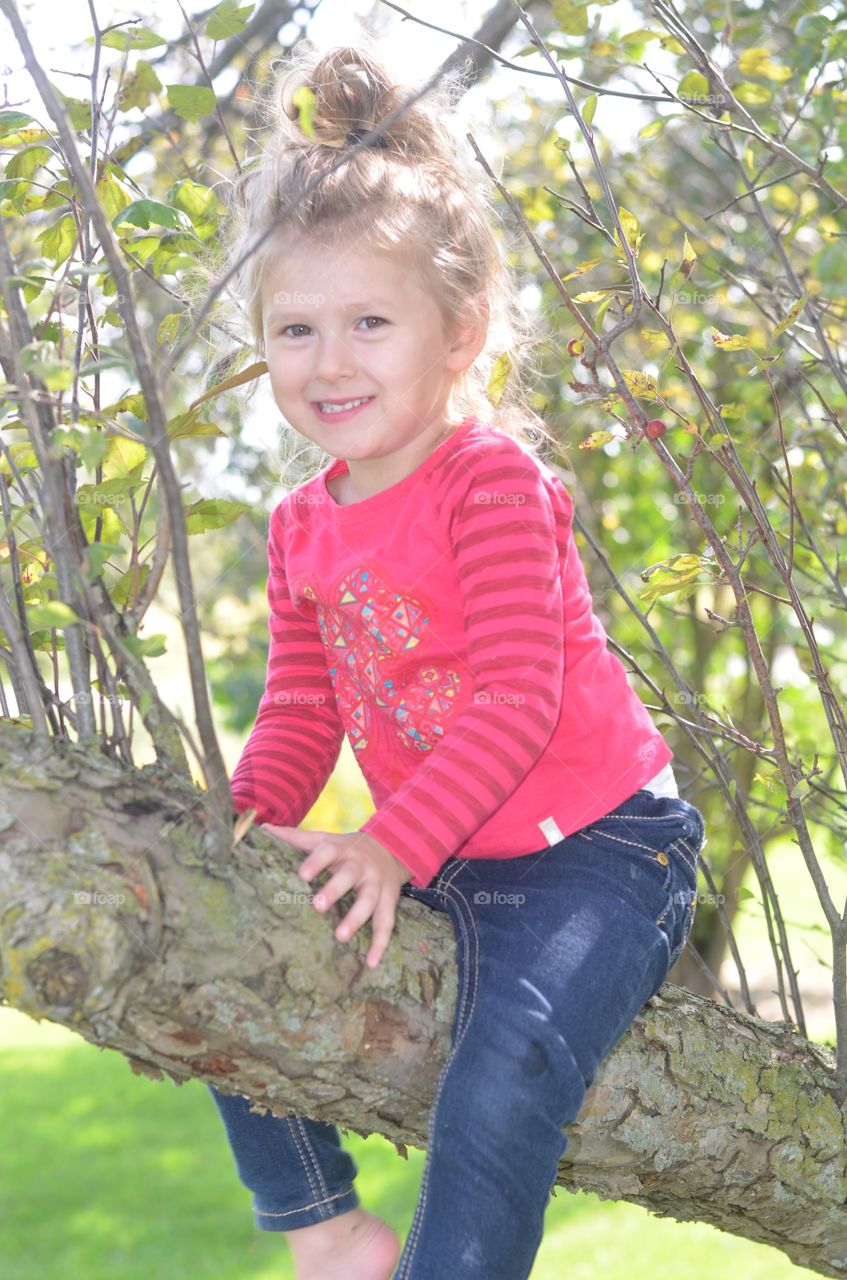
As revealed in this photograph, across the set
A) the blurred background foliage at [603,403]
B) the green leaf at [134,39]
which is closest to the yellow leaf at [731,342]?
the blurred background foliage at [603,403]

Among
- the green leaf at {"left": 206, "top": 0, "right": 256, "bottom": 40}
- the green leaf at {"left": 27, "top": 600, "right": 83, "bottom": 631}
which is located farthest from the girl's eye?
the green leaf at {"left": 27, "top": 600, "right": 83, "bottom": 631}

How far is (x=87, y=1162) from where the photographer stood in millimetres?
6582

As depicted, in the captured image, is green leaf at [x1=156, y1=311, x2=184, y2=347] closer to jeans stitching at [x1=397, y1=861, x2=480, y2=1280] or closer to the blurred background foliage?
the blurred background foliage

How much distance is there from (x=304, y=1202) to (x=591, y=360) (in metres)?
1.23

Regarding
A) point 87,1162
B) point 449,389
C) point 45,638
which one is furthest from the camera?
point 87,1162

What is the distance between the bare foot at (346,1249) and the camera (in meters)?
1.80

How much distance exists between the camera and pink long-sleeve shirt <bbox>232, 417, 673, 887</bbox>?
1636 millimetres

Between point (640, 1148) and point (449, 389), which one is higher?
point (449, 389)

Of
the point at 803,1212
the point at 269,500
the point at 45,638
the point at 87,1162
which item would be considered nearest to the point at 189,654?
the point at 45,638

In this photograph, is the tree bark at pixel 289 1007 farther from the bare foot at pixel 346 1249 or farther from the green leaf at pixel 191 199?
the green leaf at pixel 191 199

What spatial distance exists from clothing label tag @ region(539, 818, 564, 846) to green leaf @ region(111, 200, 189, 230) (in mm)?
895

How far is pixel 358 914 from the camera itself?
1398 mm

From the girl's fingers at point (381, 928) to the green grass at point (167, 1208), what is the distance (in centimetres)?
406

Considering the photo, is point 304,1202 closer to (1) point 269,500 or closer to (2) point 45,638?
(2) point 45,638
